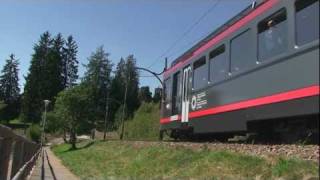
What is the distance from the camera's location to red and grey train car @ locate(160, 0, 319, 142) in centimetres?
1151

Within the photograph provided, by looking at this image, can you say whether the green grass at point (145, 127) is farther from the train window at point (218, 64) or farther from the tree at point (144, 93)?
the tree at point (144, 93)

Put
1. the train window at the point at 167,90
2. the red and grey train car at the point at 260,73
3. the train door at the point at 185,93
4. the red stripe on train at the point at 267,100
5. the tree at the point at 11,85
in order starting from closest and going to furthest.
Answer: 1. the red stripe on train at the point at 267,100
2. the red and grey train car at the point at 260,73
3. the train door at the point at 185,93
4. the train window at the point at 167,90
5. the tree at the point at 11,85

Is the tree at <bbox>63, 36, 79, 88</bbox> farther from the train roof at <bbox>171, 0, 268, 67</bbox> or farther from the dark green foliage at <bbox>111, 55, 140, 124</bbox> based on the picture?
the train roof at <bbox>171, 0, 268, 67</bbox>

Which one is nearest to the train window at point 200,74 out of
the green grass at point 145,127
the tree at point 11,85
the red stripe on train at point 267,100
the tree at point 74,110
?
the red stripe on train at point 267,100

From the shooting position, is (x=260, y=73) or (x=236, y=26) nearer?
(x=260, y=73)

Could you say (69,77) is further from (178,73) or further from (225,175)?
(225,175)

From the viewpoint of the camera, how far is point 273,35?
523 inches

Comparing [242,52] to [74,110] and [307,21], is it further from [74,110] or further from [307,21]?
[74,110]

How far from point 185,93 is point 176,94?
1.69 m

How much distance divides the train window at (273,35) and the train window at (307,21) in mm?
586

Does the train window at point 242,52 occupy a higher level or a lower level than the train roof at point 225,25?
lower

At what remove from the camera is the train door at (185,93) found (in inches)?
806

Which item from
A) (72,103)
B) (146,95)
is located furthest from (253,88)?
(146,95)

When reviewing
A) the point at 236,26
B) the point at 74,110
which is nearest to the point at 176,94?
the point at 236,26
